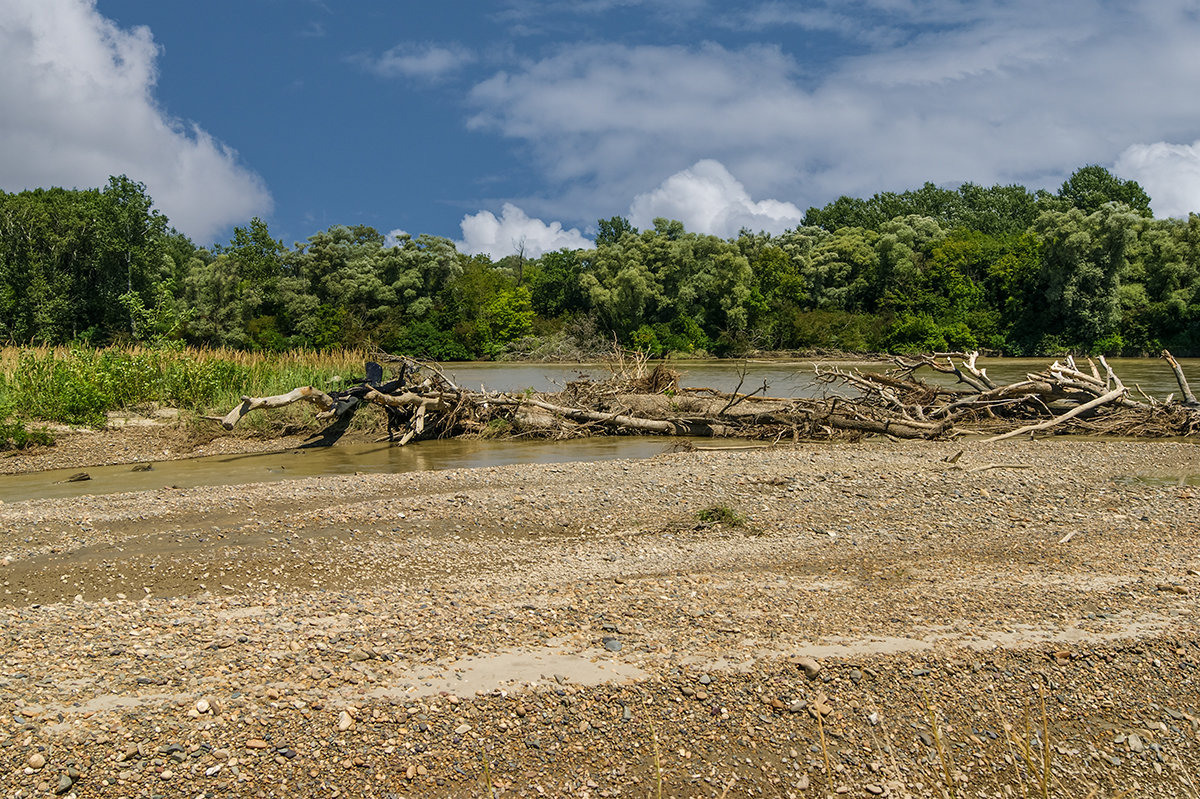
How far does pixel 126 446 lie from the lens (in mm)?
17469

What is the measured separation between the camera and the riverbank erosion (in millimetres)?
4609

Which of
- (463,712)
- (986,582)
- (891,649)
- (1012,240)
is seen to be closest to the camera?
(463,712)

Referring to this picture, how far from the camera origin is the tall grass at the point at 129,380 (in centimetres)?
1853

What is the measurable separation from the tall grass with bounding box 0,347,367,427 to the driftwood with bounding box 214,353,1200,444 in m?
2.90

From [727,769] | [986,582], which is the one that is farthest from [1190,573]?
[727,769]

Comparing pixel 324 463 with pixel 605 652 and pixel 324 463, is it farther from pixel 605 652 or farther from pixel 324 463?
pixel 605 652

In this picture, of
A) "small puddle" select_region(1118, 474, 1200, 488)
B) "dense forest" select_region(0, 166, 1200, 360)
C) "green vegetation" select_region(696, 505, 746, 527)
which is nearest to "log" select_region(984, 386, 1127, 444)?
"small puddle" select_region(1118, 474, 1200, 488)

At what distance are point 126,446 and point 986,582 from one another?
16526mm

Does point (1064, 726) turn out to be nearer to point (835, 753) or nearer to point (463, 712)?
point (835, 753)

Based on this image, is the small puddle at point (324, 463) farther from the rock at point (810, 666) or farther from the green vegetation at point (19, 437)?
the rock at point (810, 666)

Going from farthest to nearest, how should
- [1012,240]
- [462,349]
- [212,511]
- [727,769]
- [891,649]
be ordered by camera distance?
1. [1012,240]
2. [462,349]
3. [212,511]
4. [891,649]
5. [727,769]

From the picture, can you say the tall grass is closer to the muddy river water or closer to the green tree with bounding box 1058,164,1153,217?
the muddy river water

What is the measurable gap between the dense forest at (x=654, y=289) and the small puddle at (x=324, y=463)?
117ft

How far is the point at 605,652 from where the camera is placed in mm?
5820
